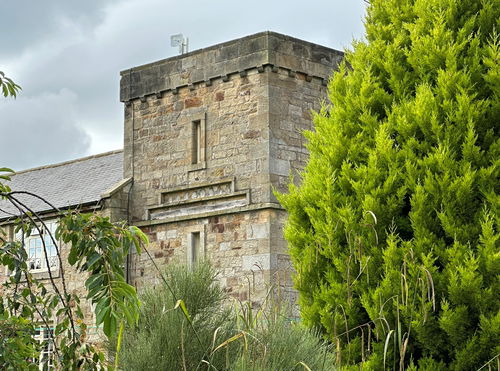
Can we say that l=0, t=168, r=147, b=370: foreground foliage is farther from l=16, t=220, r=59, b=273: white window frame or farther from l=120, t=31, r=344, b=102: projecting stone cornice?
l=16, t=220, r=59, b=273: white window frame

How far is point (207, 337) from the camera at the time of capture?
8.48 meters

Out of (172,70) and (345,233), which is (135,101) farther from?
(345,233)

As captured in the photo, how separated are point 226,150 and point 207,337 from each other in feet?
33.5

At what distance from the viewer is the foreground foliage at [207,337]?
6.74m

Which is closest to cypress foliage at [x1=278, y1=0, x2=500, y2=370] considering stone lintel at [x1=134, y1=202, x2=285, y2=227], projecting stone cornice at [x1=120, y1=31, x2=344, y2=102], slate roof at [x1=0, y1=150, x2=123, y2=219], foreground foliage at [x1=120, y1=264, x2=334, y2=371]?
foreground foliage at [x1=120, y1=264, x2=334, y2=371]

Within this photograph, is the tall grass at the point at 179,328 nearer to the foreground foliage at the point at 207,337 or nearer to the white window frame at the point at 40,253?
the foreground foliage at the point at 207,337

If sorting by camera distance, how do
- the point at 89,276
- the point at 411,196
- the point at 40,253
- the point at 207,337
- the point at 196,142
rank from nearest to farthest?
the point at 89,276
the point at 411,196
the point at 207,337
the point at 196,142
the point at 40,253

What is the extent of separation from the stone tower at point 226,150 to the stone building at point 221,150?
22 millimetres

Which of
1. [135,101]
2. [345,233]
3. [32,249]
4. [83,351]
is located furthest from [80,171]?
[83,351]

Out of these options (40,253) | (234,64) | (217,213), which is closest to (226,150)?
(217,213)

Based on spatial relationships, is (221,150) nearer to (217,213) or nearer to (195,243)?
(217,213)

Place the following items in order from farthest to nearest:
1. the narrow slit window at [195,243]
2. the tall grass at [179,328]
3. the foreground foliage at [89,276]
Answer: the narrow slit window at [195,243] < the tall grass at [179,328] < the foreground foliage at [89,276]

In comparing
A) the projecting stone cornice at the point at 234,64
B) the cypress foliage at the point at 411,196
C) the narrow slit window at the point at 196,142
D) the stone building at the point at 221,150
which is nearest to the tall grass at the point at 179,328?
the cypress foliage at the point at 411,196

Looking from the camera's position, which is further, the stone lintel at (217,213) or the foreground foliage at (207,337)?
the stone lintel at (217,213)
